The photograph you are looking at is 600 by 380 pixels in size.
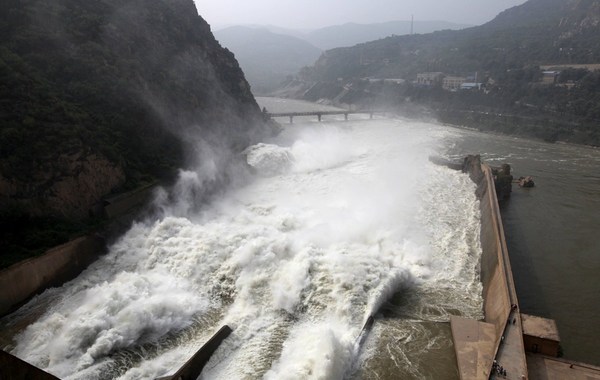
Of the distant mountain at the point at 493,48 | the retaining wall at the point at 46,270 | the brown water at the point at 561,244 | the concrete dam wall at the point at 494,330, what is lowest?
the brown water at the point at 561,244

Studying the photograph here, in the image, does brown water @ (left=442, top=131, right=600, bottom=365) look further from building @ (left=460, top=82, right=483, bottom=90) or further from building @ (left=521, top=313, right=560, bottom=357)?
building @ (left=460, top=82, right=483, bottom=90)

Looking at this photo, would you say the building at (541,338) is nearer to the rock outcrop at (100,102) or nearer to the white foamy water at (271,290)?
the white foamy water at (271,290)

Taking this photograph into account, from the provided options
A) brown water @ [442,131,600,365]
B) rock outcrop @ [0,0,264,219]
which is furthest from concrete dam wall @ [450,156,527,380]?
rock outcrop @ [0,0,264,219]

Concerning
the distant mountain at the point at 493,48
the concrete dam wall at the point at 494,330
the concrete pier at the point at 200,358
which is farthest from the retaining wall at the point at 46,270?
the distant mountain at the point at 493,48

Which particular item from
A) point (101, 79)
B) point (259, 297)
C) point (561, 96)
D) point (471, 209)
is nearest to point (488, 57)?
point (561, 96)

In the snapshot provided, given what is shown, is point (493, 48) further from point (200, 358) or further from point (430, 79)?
point (200, 358)
